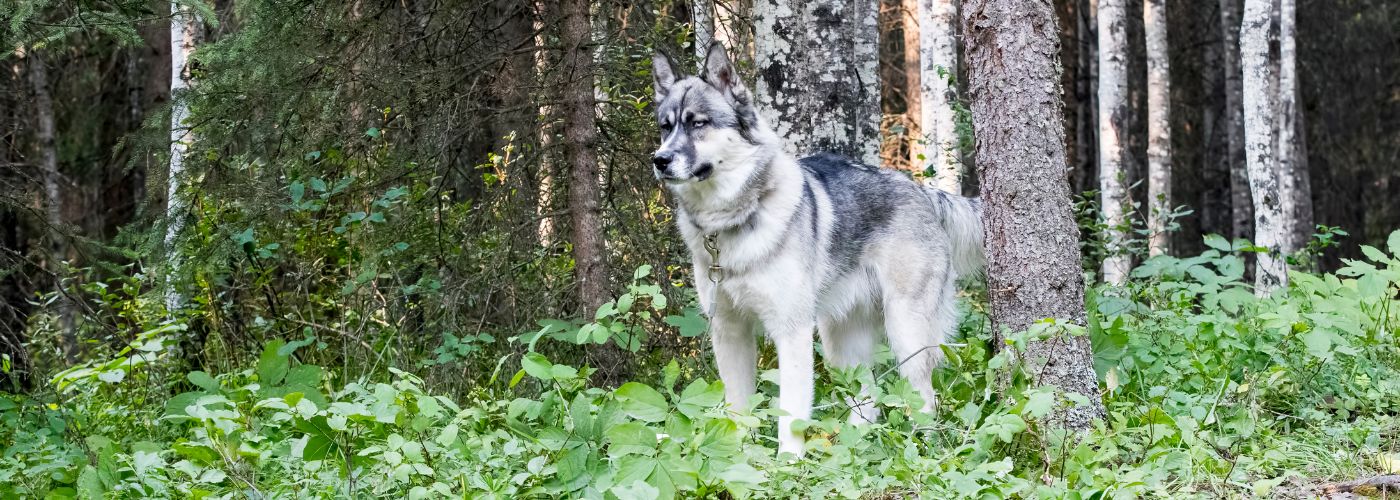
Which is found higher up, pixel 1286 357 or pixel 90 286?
pixel 90 286

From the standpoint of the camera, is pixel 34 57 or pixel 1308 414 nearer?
pixel 1308 414

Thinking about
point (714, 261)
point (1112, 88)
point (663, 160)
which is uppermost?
point (663, 160)

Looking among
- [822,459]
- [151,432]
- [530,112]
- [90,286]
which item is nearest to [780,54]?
[530,112]

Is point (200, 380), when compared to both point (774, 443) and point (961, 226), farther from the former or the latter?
point (961, 226)

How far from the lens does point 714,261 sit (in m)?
5.25

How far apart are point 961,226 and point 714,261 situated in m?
1.68

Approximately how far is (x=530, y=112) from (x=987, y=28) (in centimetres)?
305

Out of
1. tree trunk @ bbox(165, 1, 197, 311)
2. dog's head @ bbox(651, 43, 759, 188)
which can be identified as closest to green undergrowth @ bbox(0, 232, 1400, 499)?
dog's head @ bbox(651, 43, 759, 188)

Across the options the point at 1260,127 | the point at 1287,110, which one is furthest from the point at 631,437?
the point at 1287,110

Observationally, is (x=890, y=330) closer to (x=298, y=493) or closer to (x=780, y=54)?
(x=780, y=54)

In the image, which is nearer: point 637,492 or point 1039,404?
point 637,492

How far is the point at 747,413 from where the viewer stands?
4.20m

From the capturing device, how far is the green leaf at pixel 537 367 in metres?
3.94

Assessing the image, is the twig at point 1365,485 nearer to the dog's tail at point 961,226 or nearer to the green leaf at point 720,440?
the green leaf at point 720,440
